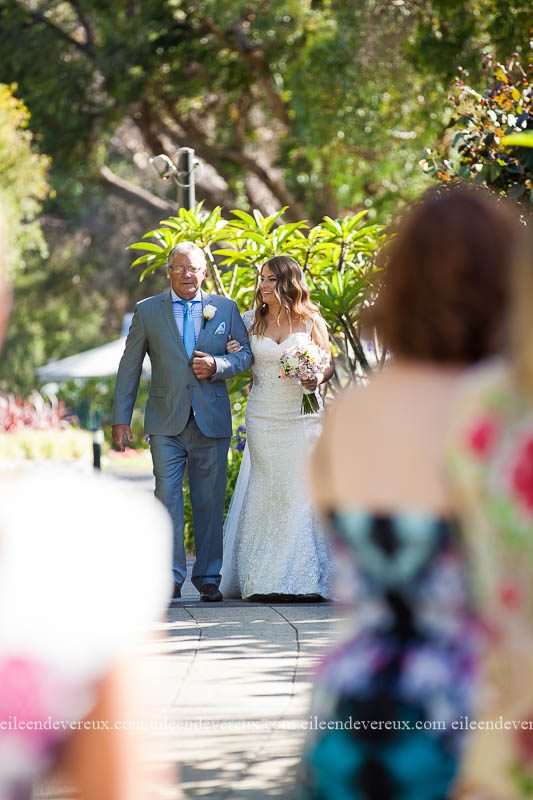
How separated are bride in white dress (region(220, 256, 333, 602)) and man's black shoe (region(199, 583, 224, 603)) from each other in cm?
21

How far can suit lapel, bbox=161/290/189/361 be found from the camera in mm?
8672

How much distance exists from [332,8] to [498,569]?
69.3ft

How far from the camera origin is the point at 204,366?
8.56 meters

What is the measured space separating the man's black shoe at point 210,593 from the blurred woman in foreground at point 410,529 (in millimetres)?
6422

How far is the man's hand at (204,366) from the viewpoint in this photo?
28.1 feet

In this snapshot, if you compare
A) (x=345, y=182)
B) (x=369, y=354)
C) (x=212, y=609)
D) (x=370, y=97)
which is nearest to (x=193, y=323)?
(x=212, y=609)

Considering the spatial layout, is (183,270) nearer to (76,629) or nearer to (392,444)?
(392,444)

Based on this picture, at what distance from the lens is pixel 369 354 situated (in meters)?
12.2

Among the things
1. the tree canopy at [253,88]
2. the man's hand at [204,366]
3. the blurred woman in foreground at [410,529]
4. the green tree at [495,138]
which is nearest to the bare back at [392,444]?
the blurred woman in foreground at [410,529]

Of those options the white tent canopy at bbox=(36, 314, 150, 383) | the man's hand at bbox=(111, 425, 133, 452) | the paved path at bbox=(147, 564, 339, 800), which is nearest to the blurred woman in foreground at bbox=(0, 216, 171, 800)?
the paved path at bbox=(147, 564, 339, 800)

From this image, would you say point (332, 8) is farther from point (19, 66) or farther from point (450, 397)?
point (450, 397)

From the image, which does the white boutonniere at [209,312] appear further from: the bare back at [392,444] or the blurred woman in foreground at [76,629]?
the blurred woman in foreground at [76,629]

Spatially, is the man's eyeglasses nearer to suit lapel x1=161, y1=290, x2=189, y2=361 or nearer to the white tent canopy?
suit lapel x1=161, y1=290, x2=189, y2=361

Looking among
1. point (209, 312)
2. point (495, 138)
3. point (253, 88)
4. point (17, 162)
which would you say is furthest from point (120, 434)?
point (253, 88)
